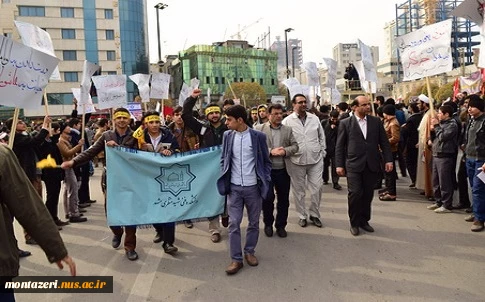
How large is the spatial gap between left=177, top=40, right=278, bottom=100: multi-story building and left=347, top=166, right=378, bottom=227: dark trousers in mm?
88225

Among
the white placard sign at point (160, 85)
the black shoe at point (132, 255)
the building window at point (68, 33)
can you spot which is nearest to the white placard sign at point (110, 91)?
the white placard sign at point (160, 85)

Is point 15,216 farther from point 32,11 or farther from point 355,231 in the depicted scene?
point 32,11

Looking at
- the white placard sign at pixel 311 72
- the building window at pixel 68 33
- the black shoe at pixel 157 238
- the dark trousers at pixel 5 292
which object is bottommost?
the black shoe at pixel 157 238

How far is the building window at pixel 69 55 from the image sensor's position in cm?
6194

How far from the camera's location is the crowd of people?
503 cm

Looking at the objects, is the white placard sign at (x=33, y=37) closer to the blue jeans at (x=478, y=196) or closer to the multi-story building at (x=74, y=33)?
the blue jeans at (x=478, y=196)

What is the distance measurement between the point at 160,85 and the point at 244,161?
7610mm

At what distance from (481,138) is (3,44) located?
640cm

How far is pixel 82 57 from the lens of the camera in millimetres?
63031

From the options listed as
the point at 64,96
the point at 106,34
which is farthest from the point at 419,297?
the point at 106,34

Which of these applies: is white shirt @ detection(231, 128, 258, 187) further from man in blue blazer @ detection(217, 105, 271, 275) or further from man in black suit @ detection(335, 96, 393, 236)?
man in black suit @ detection(335, 96, 393, 236)

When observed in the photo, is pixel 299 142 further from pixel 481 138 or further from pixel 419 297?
pixel 419 297

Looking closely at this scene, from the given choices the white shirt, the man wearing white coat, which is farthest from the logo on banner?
the man wearing white coat

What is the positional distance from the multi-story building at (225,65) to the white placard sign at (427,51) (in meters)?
86.6
